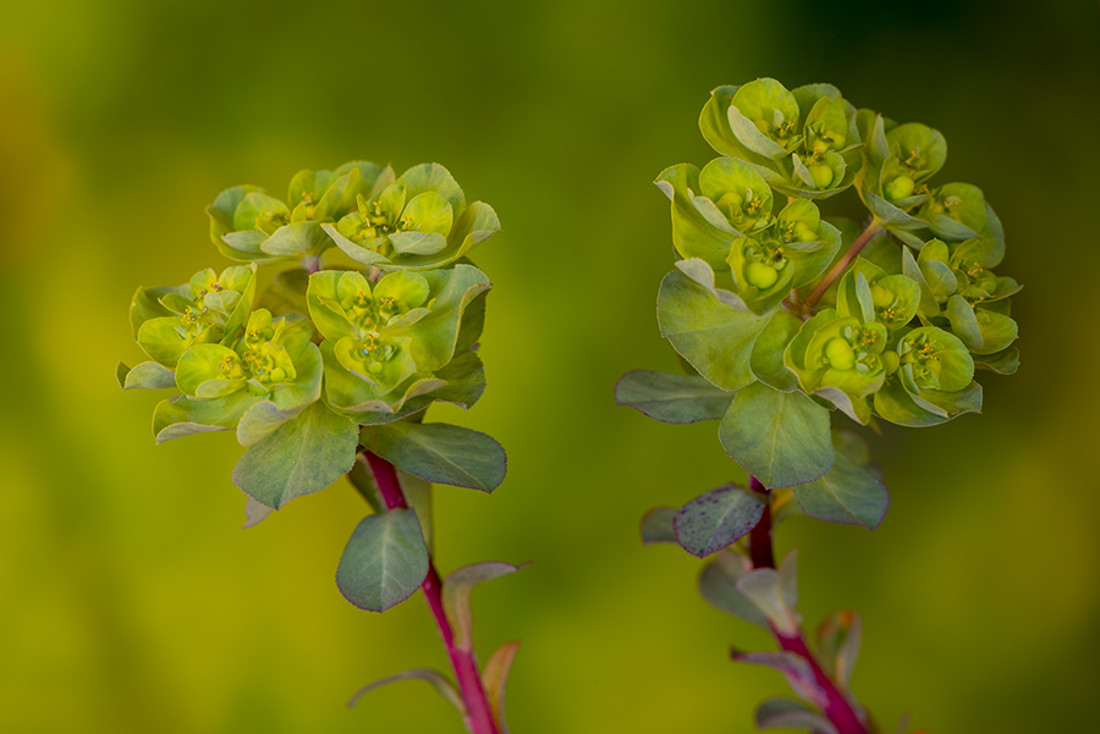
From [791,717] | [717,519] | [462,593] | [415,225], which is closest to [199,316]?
[415,225]

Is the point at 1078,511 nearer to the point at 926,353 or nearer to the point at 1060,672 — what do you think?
the point at 1060,672

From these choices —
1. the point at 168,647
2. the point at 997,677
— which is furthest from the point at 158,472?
the point at 997,677

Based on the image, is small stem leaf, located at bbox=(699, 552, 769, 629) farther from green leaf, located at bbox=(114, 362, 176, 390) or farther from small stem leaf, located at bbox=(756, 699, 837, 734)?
green leaf, located at bbox=(114, 362, 176, 390)

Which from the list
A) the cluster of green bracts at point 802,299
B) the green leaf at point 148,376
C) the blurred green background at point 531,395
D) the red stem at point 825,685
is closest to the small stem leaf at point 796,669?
the red stem at point 825,685

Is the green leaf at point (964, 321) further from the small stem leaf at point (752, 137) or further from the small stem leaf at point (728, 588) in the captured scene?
the small stem leaf at point (728, 588)

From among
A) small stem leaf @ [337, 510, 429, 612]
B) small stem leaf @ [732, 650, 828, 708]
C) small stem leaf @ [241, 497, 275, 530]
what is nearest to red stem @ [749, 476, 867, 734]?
small stem leaf @ [732, 650, 828, 708]
